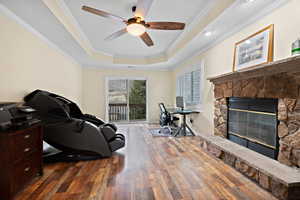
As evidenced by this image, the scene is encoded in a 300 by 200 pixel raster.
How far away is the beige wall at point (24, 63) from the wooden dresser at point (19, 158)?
0.91m

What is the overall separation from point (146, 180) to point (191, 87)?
11.7 ft

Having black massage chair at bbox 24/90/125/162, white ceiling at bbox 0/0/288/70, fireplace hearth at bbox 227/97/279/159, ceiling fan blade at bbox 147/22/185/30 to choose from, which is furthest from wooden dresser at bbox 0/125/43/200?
fireplace hearth at bbox 227/97/279/159

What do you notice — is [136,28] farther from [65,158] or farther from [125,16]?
[65,158]

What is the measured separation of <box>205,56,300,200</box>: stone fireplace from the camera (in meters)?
1.81

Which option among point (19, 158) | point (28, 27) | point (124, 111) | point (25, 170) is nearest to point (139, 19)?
point (28, 27)

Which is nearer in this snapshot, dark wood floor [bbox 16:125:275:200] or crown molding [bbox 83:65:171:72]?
dark wood floor [bbox 16:125:275:200]

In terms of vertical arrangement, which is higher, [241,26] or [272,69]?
[241,26]

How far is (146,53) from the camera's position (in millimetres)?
5941

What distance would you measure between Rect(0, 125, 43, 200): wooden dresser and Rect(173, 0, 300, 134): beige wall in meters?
3.42

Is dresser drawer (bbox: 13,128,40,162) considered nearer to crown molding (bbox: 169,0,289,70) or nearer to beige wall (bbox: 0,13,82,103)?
beige wall (bbox: 0,13,82,103)

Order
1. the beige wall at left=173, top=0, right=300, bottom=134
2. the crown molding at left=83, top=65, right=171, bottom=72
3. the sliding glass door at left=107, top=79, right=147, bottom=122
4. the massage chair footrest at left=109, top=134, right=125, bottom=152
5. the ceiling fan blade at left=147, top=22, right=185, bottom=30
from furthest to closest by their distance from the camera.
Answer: the sliding glass door at left=107, top=79, right=147, bottom=122, the crown molding at left=83, top=65, right=171, bottom=72, the massage chair footrest at left=109, top=134, right=125, bottom=152, the ceiling fan blade at left=147, top=22, right=185, bottom=30, the beige wall at left=173, top=0, right=300, bottom=134

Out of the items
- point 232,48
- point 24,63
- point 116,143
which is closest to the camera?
point 24,63

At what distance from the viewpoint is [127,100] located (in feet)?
23.5

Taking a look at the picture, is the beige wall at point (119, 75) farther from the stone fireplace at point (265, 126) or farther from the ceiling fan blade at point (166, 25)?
the ceiling fan blade at point (166, 25)
